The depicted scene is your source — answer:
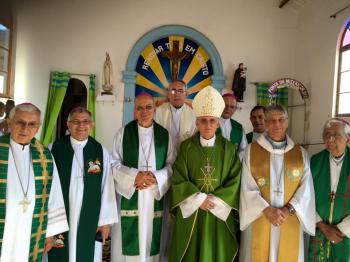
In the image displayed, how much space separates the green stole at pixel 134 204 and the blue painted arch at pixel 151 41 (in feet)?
12.8

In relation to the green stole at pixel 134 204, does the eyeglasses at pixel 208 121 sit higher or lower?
higher

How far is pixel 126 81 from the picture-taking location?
7012mm

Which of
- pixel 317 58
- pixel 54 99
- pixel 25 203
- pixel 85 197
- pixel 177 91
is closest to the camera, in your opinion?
pixel 25 203

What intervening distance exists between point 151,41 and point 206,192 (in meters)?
5.10

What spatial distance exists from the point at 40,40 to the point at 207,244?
19.6ft

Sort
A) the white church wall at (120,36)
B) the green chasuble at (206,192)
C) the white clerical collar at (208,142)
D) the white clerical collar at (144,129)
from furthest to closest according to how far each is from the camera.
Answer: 1. the white church wall at (120,36)
2. the white clerical collar at (144,129)
3. the white clerical collar at (208,142)
4. the green chasuble at (206,192)

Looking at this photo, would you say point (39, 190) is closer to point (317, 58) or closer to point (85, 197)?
point (85, 197)

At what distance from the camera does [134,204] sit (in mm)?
3057

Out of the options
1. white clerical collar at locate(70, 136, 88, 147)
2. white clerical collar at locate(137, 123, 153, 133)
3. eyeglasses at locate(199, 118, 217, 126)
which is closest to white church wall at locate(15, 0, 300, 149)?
white clerical collar at locate(137, 123, 153, 133)

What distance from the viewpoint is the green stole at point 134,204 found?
3.04 m

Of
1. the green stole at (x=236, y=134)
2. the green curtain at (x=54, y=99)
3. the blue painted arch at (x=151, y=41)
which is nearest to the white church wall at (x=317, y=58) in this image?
the blue painted arch at (x=151, y=41)

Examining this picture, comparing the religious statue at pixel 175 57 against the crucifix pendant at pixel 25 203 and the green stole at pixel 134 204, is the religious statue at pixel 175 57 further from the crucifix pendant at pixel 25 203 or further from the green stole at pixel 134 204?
the crucifix pendant at pixel 25 203

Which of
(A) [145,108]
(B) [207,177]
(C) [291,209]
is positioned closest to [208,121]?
(B) [207,177]

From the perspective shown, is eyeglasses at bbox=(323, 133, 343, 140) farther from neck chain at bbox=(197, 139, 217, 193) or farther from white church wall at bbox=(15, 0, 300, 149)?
white church wall at bbox=(15, 0, 300, 149)
